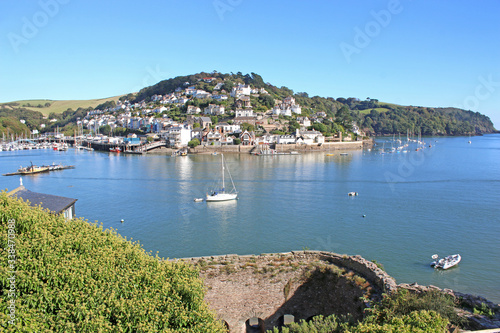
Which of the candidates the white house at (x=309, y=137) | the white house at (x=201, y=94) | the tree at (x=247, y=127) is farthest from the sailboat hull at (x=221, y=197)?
the white house at (x=201, y=94)

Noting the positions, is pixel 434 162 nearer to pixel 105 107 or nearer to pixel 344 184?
pixel 344 184

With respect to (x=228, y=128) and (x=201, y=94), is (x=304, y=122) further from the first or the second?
(x=201, y=94)

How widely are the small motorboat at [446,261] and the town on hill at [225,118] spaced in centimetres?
5651

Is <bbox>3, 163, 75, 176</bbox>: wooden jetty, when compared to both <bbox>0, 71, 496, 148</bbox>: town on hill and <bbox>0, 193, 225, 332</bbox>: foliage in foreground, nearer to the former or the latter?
<bbox>0, 71, 496, 148</bbox>: town on hill

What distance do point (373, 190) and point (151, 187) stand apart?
20070 millimetres

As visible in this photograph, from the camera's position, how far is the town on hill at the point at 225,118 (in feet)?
249

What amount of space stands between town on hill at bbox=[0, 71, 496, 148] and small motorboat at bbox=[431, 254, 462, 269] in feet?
185

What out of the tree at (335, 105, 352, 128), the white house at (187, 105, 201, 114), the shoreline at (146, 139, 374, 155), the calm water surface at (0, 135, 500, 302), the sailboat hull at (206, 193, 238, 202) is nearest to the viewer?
the calm water surface at (0, 135, 500, 302)

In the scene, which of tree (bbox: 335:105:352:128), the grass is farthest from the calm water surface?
the grass

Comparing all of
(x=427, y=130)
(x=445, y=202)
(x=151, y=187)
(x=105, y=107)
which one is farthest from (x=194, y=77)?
(x=445, y=202)

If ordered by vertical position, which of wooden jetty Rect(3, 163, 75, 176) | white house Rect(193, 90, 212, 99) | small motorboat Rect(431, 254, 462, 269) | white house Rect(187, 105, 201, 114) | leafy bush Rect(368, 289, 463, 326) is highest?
white house Rect(193, 90, 212, 99)

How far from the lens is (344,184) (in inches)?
1372

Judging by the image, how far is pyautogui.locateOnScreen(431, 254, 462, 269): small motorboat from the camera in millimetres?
15227

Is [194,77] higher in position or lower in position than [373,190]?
higher
